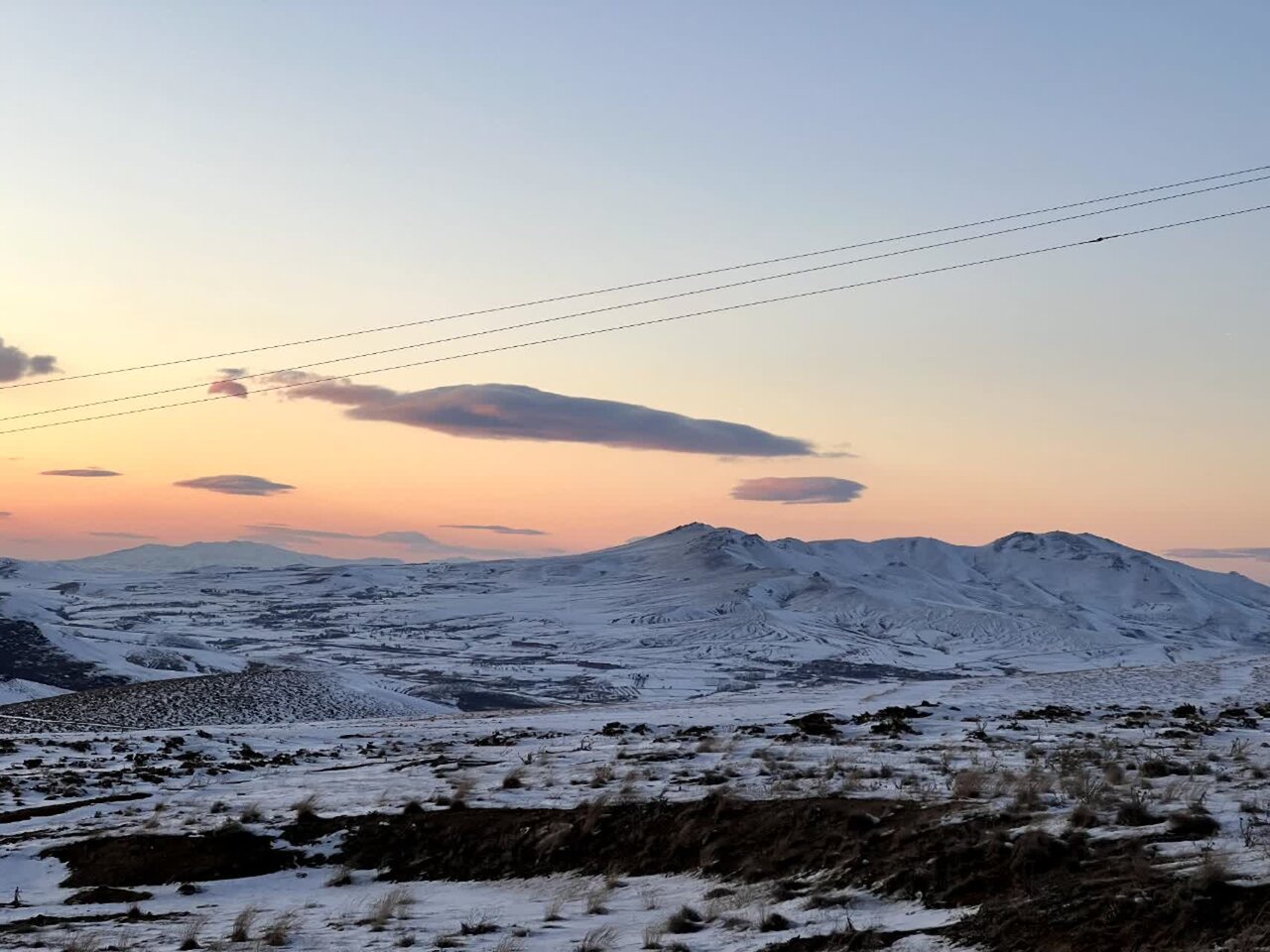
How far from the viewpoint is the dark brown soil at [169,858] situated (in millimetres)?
→ 17219

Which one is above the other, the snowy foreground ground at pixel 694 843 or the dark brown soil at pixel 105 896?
the snowy foreground ground at pixel 694 843

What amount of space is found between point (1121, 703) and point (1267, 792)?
22.6 meters

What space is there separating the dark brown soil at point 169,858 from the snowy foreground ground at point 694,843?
0.05 m

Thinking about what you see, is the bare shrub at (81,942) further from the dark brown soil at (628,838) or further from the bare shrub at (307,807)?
the bare shrub at (307,807)

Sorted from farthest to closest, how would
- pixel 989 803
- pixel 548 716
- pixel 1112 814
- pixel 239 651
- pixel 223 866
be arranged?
1. pixel 239 651
2. pixel 548 716
3. pixel 223 866
4. pixel 989 803
5. pixel 1112 814

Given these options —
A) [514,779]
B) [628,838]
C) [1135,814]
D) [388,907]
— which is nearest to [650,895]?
[628,838]

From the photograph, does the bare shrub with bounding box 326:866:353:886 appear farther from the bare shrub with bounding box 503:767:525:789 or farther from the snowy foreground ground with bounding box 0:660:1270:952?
the bare shrub with bounding box 503:767:525:789

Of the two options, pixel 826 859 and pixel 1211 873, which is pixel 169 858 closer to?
pixel 826 859

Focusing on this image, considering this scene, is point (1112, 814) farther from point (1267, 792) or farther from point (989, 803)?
point (1267, 792)

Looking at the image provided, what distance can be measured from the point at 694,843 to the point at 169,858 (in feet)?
26.5

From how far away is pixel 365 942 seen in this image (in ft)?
41.9

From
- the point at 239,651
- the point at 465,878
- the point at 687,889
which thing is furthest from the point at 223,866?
the point at 239,651

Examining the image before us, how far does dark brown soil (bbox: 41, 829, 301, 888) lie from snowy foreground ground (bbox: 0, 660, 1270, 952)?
52 mm

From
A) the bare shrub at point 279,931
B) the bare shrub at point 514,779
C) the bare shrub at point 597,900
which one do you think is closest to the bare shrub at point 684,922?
the bare shrub at point 597,900
